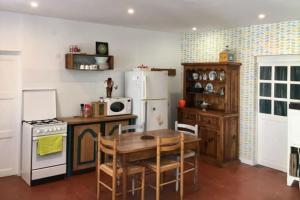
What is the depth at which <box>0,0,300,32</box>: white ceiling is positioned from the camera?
12.7 ft

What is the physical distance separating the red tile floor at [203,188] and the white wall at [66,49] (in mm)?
1323

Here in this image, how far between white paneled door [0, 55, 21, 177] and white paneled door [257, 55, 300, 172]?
4.22 m

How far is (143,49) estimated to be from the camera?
620 centimetres

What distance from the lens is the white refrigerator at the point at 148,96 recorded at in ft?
17.9

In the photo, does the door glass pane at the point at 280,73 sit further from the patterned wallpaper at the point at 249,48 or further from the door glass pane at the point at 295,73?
the patterned wallpaper at the point at 249,48

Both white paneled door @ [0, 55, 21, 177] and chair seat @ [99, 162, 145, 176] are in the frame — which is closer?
chair seat @ [99, 162, 145, 176]

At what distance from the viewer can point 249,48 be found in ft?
18.1

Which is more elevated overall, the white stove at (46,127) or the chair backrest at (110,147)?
the white stove at (46,127)

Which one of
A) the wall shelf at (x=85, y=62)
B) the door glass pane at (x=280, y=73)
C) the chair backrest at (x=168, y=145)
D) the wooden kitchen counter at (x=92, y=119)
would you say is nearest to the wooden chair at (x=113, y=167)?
the chair backrest at (x=168, y=145)

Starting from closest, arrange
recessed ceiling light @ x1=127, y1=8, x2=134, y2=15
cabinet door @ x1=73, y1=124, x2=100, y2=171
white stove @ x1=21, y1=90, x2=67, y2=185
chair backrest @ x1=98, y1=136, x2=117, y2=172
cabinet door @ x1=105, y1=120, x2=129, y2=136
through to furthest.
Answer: chair backrest @ x1=98, y1=136, x2=117, y2=172 < recessed ceiling light @ x1=127, y1=8, x2=134, y2=15 < white stove @ x1=21, y1=90, x2=67, y2=185 < cabinet door @ x1=73, y1=124, x2=100, y2=171 < cabinet door @ x1=105, y1=120, x2=129, y2=136

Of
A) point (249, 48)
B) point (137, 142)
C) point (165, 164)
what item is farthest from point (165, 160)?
point (249, 48)

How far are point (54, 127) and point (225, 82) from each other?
3.15 m

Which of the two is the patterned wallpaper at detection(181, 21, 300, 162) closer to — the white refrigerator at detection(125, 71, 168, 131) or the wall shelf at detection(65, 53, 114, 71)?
the white refrigerator at detection(125, 71, 168, 131)

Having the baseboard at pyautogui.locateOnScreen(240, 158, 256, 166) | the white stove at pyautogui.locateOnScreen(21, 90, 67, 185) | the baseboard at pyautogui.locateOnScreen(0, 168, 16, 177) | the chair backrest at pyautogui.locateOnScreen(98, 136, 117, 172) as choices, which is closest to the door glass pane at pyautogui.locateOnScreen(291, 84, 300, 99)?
the baseboard at pyautogui.locateOnScreen(240, 158, 256, 166)
